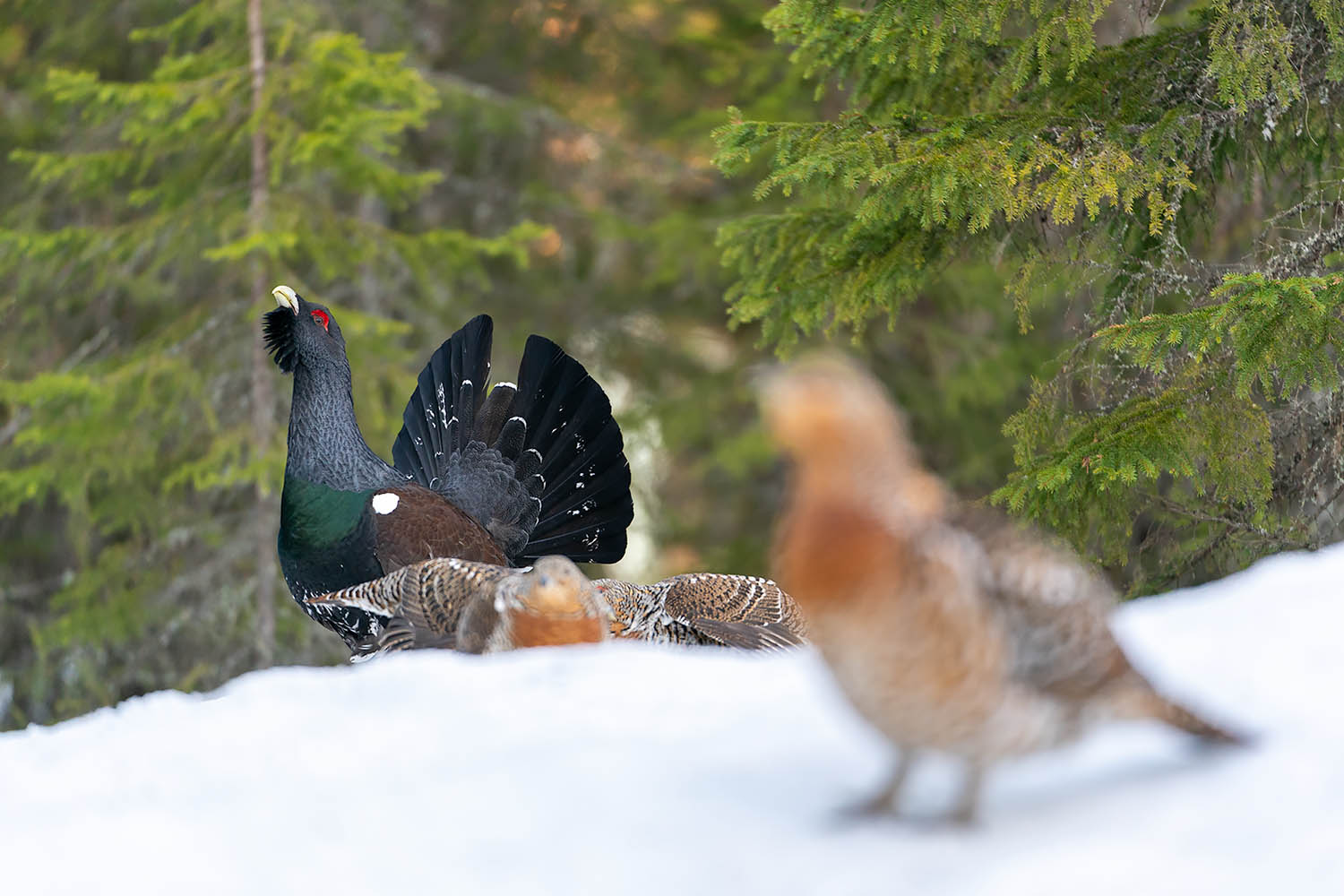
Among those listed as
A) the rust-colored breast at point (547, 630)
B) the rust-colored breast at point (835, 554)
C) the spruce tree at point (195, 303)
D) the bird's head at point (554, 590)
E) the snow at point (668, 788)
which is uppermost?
the rust-colored breast at point (835, 554)

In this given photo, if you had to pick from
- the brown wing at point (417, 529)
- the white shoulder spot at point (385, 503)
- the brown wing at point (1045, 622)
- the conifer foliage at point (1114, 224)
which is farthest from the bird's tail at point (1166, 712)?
the white shoulder spot at point (385, 503)

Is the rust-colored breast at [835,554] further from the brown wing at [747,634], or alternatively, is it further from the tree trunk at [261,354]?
the tree trunk at [261,354]

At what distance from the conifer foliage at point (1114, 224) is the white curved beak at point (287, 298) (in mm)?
2068

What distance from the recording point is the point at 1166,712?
2.30 m

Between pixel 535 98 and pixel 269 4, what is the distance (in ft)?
19.7

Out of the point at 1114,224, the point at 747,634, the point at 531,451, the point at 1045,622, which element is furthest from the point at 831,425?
the point at 531,451

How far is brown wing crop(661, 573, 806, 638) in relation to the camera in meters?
5.43

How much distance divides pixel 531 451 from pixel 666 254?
27.9 ft

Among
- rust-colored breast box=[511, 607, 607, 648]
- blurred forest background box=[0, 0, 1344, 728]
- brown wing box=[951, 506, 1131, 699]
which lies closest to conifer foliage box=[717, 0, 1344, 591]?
blurred forest background box=[0, 0, 1344, 728]

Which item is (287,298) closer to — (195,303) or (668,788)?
(668,788)

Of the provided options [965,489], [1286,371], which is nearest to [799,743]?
[1286,371]

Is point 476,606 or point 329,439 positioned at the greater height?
point 476,606

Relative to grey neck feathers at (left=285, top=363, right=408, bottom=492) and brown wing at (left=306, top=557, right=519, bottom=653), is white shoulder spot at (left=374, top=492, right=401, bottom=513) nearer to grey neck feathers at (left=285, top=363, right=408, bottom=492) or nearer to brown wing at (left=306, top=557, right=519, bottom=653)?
grey neck feathers at (left=285, top=363, right=408, bottom=492)

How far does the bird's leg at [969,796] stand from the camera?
2.22m
